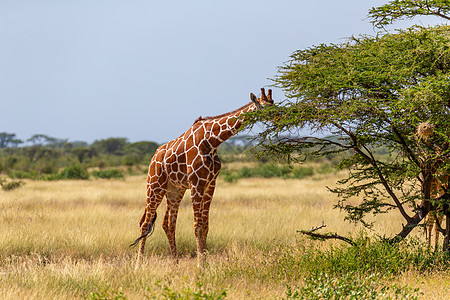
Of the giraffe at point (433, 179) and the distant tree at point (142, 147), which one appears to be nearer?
the giraffe at point (433, 179)

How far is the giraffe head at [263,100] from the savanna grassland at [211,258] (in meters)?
2.53

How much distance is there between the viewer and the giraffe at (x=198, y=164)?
306 inches

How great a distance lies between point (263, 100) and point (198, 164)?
1565 millimetres

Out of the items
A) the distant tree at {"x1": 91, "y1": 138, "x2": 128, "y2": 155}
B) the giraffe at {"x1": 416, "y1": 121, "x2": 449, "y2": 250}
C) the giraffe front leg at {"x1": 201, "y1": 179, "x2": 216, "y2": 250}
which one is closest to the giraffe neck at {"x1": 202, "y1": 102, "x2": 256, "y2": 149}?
the giraffe front leg at {"x1": 201, "y1": 179, "x2": 216, "y2": 250}

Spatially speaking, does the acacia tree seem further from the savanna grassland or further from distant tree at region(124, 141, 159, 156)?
distant tree at region(124, 141, 159, 156)

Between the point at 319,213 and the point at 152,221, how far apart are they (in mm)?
6769

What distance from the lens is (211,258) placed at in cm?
865

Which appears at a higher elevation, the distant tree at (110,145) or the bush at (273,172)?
the distant tree at (110,145)

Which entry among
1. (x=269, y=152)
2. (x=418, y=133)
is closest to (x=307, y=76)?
(x=269, y=152)

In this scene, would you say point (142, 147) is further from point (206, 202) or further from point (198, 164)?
point (198, 164)

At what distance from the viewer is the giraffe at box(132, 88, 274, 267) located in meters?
7.78

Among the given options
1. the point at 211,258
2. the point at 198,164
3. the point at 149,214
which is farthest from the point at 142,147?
the point at 198,164

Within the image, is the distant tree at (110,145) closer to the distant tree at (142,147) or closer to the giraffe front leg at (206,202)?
the distant tree at (142,147)

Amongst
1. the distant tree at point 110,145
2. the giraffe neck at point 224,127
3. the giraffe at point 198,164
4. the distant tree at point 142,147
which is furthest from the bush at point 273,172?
the distant tree at point 110,145
